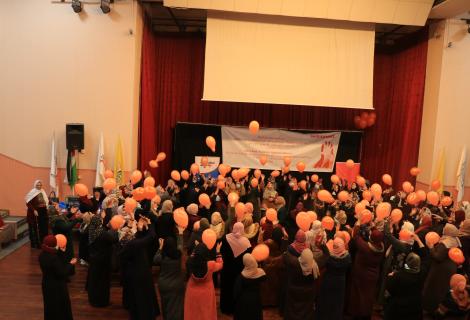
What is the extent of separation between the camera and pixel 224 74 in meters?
9.30

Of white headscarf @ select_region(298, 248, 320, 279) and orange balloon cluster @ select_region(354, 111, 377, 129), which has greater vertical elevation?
orange balloon cluster @ select_region(354, 111, 377, 129)

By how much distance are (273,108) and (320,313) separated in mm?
7376

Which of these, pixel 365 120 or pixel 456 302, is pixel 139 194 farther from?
Answer: pixel 365 120

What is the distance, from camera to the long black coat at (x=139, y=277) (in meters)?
4.45

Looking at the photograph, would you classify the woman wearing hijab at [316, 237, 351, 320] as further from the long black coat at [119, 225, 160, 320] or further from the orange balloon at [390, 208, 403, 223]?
the long black coat at [119, 225, 160, 320]

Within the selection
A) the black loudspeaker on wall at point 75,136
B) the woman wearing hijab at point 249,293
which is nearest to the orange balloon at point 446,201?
the woman wearing hijab at point 249,293

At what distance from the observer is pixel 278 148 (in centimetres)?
1051

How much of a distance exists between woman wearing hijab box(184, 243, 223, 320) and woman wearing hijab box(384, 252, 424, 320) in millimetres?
1861

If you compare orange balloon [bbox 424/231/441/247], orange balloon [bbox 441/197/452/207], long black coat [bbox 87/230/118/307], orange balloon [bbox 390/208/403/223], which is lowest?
long black coat [bbox 87/230/118/307]

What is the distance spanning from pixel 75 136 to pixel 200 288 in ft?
19.7

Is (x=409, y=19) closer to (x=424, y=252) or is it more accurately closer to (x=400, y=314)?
(x=424, y=252)

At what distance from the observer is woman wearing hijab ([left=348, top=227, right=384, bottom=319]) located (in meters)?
4.62

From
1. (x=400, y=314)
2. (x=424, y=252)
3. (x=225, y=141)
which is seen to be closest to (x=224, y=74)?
(x=225, y=141)

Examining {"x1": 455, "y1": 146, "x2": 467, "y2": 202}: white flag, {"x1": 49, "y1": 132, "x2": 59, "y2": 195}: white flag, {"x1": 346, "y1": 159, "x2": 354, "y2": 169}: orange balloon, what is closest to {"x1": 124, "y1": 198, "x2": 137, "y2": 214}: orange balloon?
{"x1": 49, "y1": 132, "x2": 59, "y2": 195}: white flag
